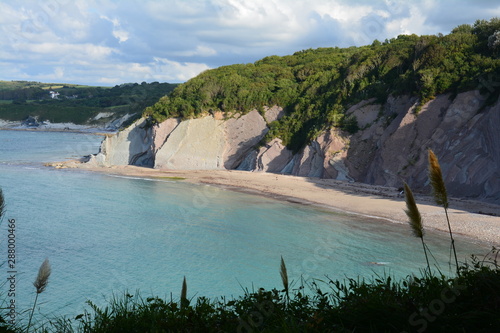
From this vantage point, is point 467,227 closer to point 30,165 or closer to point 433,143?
point 433,143

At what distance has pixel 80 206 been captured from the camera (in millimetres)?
25422

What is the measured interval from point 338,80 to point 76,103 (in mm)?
107937

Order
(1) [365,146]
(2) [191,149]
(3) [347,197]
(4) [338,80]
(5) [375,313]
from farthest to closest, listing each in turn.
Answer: (4) [338,80], (2) [191,149], (1) [365,146], (3) [347,197], (5) [375,313]

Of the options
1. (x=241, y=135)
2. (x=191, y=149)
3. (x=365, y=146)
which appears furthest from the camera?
(x=241, y=135)

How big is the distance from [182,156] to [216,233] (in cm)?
2075

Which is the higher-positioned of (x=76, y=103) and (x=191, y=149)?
(x=76, y=103)

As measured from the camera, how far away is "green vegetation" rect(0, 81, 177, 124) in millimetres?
113750

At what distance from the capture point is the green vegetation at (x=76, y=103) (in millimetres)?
113750

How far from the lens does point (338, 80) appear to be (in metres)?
40.4

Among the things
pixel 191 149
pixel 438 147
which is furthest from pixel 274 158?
pixel 438 147

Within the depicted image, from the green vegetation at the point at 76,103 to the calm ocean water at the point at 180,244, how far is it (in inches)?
3283

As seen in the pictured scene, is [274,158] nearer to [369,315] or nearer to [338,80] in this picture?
[338,80]

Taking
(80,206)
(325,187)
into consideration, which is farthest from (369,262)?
(80,206)

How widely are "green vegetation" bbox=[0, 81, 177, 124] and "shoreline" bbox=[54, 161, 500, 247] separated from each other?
72835 mm
